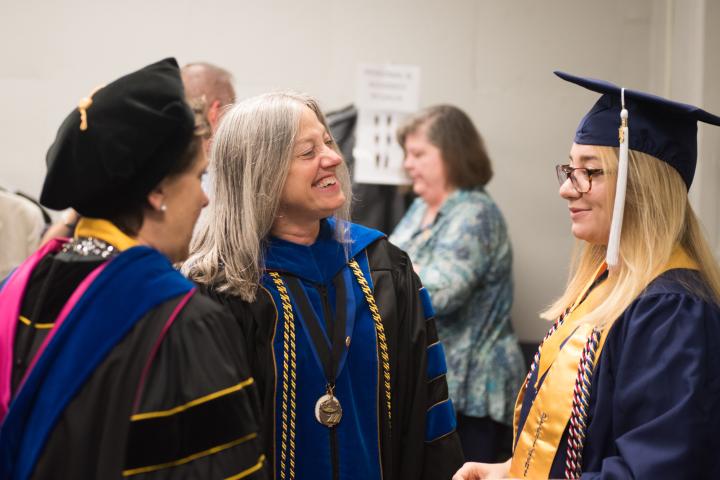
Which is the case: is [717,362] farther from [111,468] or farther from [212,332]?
[111,468]

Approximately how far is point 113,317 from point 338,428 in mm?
844

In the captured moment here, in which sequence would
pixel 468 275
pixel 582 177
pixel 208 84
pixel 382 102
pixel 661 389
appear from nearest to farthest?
pixel 661 389
pixel 582 177
pixel 208 84
pixel 468 275
pixel 382 102

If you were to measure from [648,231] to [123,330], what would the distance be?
1155mm

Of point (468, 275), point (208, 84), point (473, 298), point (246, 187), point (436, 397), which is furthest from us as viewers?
point (473, 298)

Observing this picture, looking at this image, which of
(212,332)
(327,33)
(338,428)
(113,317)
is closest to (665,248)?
(338,428)

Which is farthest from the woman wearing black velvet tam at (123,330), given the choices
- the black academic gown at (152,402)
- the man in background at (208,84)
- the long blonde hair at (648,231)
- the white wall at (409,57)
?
the white wall at (409,57)

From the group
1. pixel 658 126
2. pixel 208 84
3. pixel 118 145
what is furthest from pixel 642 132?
pixel 208 84

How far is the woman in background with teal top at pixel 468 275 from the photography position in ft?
12.2

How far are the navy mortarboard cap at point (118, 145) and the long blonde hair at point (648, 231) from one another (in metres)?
0.99

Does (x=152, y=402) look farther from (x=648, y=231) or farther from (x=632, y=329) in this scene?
(x=648, y=231)

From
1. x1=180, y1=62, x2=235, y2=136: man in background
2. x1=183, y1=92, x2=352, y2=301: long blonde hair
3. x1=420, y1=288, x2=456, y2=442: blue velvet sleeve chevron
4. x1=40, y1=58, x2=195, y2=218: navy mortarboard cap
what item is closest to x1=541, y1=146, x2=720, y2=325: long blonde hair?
x1=420, y1=288, x2=456, y2=442: blue velvet sleeve chevron

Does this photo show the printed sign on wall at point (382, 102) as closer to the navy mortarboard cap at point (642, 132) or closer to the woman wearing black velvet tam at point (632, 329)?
the woman wearing black velvet tam at point (632, 329)

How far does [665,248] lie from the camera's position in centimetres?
197

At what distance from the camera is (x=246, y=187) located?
2.21 meters
